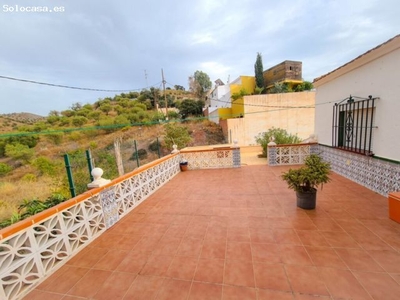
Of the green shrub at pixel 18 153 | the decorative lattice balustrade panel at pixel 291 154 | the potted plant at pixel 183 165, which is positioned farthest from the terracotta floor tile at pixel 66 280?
the green shrub at pixel 18 153

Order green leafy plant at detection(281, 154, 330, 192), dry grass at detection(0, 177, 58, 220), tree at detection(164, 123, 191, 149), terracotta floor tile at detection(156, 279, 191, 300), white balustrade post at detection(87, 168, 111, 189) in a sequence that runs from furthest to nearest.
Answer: tree at detection(164, 123, 191, 149)
dry grass at detection(0, 177, 58, 220)
green leafy plant at detection(281, 154, 330, 192)
white balustrade post at detection(87, 168, 111, 189)
terracotta floor tile at detection(156, 279, 191, 300)

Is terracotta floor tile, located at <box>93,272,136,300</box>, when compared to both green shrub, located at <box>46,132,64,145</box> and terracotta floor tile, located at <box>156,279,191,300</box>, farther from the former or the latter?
green shrub, located at <box>46,132,64,145</box>

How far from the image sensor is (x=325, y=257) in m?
1.85

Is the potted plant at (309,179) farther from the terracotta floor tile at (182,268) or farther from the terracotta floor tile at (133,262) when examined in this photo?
the terracotta floor tile at (133,262)

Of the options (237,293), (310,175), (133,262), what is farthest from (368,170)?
(133,262)

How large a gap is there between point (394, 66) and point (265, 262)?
3790 mm

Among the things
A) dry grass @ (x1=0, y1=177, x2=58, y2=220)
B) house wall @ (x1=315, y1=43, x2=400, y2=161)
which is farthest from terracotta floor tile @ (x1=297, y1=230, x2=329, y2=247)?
dry grass @ (x1=0, y1=177, x2=58, y2=220)

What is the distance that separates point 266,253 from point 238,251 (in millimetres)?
312

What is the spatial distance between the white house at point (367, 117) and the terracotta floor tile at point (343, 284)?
8.27ft

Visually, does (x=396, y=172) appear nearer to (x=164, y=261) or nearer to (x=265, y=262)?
(x=265, y=262)

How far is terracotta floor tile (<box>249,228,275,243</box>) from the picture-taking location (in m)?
2.21

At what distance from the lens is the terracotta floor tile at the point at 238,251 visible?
1932 mm

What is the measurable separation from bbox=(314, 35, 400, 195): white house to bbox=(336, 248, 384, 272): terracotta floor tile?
6.72 ft

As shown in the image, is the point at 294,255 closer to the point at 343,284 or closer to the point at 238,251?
the point at 343,284
